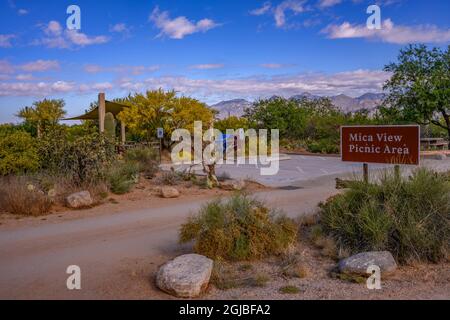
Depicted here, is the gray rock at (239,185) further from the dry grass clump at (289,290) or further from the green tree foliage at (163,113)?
the green tree foliage at (163,113)

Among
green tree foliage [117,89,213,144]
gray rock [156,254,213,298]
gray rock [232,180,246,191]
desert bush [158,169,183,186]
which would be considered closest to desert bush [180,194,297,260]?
gray rock [156,254,213,298]

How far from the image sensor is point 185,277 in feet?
16.4

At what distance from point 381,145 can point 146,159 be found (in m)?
8.32

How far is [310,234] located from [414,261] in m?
1.62

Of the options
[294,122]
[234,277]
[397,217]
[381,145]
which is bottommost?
[234,277]

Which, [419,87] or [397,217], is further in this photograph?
[419,87]

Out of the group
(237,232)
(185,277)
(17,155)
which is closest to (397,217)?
(237,232)

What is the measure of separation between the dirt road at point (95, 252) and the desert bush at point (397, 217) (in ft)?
7.18

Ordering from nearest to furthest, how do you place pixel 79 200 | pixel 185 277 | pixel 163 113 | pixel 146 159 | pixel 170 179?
pixel 185 277, pixel 79 200, pixel 170 179, pixel 146 159, pixel 163 113

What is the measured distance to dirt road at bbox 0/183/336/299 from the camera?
5191mm

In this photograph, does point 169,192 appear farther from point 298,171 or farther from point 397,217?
point 298,171

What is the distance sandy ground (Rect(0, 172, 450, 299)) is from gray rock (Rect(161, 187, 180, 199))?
156 cm

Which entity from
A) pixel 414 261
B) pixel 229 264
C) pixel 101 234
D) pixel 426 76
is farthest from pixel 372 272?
pixel 426 76
